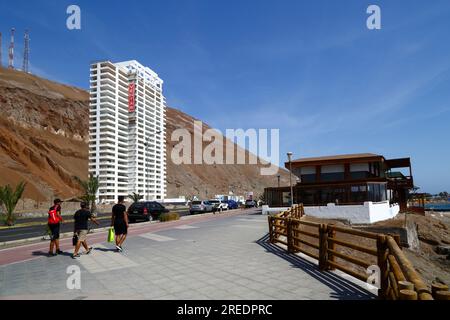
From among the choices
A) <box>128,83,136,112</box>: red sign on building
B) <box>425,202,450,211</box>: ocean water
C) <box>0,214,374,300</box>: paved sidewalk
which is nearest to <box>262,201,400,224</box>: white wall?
<box>0,214,374,300</box>: paved sidewalk

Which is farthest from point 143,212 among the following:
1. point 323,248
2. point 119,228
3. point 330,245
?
point 330,245

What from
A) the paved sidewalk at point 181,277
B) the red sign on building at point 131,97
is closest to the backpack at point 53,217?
the paved sidewalk at point 181,277

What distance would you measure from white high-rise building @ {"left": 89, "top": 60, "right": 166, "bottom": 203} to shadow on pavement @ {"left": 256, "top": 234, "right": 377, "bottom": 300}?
2466 inches

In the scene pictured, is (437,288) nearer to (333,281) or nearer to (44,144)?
(333,281)

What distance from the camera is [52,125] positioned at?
279ft

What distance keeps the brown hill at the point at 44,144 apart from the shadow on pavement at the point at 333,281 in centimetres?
5428

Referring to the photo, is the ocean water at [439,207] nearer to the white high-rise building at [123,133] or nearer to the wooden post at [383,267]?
the white high-rise building at [123,133]

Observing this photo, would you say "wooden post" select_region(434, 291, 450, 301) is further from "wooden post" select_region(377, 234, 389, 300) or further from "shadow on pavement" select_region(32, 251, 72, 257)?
"shadow on pavement" select_region(32, 251, 72, 257)

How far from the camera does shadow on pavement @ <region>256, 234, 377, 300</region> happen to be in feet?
19.9

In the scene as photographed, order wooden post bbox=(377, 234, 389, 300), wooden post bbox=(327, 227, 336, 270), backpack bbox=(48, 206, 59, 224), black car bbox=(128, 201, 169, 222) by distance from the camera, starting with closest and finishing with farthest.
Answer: wooden post bbox=(377, 234, 389, 300) → wooden post bbox=(327, 227, 336, 270) → backpack bbox=(48, 206, 59, 224) → black car bbox=(128, 201, 169, 222)
